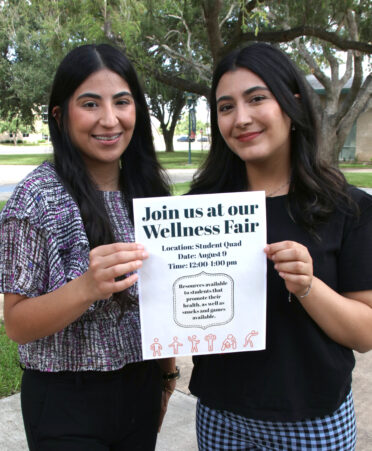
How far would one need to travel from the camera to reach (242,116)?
157cm

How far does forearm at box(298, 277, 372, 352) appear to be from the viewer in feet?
4.63

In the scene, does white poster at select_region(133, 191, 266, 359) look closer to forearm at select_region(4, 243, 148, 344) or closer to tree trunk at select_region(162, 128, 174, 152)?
forearm at select_region(4, 243, 148, 344)

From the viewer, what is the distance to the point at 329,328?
1.47 meters

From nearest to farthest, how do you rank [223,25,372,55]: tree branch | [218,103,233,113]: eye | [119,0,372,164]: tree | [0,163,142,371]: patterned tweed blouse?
[0,163,142,371]: patterned tweed blouse, [218,103,233,113]: eye, [119,0,372,164]: tree, [223,25,372,55]: tree branch

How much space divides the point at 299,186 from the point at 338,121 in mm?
9539

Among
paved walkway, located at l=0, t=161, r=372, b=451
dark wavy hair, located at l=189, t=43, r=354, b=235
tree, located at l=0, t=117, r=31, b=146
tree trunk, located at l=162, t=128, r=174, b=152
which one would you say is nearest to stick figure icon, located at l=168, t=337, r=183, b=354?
dark wavy hair, located at l=189, t=43, r=354, b=235

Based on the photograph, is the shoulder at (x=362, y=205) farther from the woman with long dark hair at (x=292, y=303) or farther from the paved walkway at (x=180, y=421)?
the paved walkway at (x=180, y=421)

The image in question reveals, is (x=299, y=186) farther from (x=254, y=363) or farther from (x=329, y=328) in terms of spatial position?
(x=254, y=363)

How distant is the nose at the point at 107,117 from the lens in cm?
168

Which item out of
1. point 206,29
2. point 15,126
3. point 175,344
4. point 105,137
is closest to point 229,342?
point 175,344

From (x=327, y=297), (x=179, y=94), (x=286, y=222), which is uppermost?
(x=179, y=94)

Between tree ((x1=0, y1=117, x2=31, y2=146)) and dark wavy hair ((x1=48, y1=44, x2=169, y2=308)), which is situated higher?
tree ((x1=0, y1=117, x2=31, y2=146))

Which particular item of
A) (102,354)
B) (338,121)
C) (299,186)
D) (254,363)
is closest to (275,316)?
(254,363)

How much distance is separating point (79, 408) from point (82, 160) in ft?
2.80
